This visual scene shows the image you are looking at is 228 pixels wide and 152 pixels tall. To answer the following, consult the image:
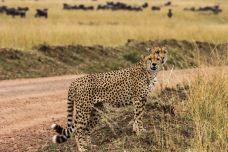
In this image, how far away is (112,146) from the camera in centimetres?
928

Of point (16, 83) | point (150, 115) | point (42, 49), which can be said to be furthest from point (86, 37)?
point (150, 115)

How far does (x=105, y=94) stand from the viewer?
31.0ft

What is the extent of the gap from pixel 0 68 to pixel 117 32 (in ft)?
39.7

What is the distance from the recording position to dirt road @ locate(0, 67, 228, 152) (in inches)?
440

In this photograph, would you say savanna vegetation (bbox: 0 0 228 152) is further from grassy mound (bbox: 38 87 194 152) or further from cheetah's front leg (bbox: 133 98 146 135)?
cheetah's front leg (bbox: 133 98 146 135)

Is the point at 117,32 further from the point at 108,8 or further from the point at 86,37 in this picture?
the point at 108,8

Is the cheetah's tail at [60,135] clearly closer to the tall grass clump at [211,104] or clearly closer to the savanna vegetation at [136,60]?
the savanna vegetation at [136,60]

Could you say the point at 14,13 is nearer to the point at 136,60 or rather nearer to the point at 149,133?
the point at 136,60

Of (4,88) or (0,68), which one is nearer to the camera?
(4,88)

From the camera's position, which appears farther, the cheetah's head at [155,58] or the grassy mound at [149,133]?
the cheetah's head at [155,58]

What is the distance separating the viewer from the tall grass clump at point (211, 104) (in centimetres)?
915

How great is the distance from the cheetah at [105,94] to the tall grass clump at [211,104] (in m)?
0.87

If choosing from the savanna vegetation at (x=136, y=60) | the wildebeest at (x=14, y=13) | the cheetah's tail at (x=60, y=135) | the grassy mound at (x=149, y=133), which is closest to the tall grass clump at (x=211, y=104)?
the savanna vegetation at (x=136, y=60)

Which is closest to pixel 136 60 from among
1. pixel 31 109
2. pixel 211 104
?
pixel 31 109
